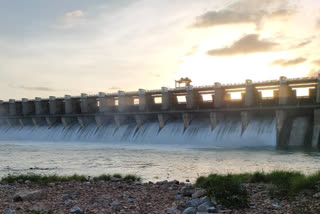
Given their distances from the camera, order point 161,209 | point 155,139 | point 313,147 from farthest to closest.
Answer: point 155,139 < point 313,147 < point 161,209

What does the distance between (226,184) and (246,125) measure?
3062 cm

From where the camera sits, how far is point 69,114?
5741cm

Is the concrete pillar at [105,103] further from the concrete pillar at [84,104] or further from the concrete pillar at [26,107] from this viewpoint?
the concrete pillar at [26,107]

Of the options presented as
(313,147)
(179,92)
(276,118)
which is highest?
(179,92)

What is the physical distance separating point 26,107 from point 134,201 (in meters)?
59.6

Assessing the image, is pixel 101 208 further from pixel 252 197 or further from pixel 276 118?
pixel 276 118

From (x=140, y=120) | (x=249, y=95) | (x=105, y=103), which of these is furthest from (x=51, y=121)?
(x=249, y=95)

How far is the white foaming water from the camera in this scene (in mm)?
37250

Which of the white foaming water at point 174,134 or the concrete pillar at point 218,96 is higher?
the concrete pillar at point 218,96

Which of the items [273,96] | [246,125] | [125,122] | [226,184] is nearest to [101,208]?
[226,184]

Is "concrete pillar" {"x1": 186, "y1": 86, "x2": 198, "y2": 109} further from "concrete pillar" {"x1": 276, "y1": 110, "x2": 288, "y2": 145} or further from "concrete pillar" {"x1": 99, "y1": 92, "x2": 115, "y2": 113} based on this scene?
"concrete pillar" {"x1": 99, "y1": 92, "x2": 115, "y2": 113}

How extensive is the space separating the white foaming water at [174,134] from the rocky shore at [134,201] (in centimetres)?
2560

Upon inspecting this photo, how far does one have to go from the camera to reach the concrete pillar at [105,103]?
54.2 metres

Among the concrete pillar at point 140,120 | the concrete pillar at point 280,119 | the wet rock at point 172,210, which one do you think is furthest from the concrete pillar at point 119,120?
the wet rock at point 172,210
